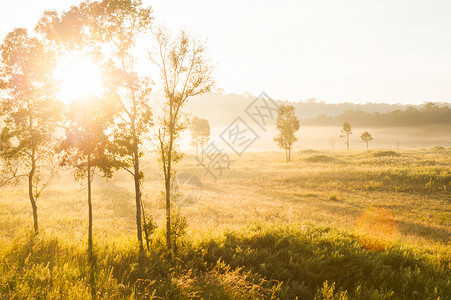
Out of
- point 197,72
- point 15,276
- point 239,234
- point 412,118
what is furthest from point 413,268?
point 412,118

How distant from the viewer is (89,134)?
1260 cm

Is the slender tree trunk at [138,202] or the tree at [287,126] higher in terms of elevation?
the tree at [287,126]

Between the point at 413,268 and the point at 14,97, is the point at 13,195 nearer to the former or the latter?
the point at 14,97

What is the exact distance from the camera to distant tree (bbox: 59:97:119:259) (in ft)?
40.6

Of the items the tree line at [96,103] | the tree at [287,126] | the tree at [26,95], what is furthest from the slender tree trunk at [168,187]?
the tree at [287,126]

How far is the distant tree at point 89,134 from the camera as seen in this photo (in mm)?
12367

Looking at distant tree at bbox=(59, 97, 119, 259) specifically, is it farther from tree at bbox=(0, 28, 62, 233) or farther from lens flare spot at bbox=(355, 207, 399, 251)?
lens flare spot at bbox=(355, 207, 399, 251)

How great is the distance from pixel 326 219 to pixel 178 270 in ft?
48.8

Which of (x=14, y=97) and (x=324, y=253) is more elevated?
(x=14, y=97)

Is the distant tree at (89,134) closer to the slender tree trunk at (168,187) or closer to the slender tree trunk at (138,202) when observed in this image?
the slender tree trunk at (138,202)

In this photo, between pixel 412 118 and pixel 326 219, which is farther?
pixel 412 118

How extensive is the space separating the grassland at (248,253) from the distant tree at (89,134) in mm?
2933

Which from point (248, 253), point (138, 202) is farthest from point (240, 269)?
point (138, 202)

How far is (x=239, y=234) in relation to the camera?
1480cm
